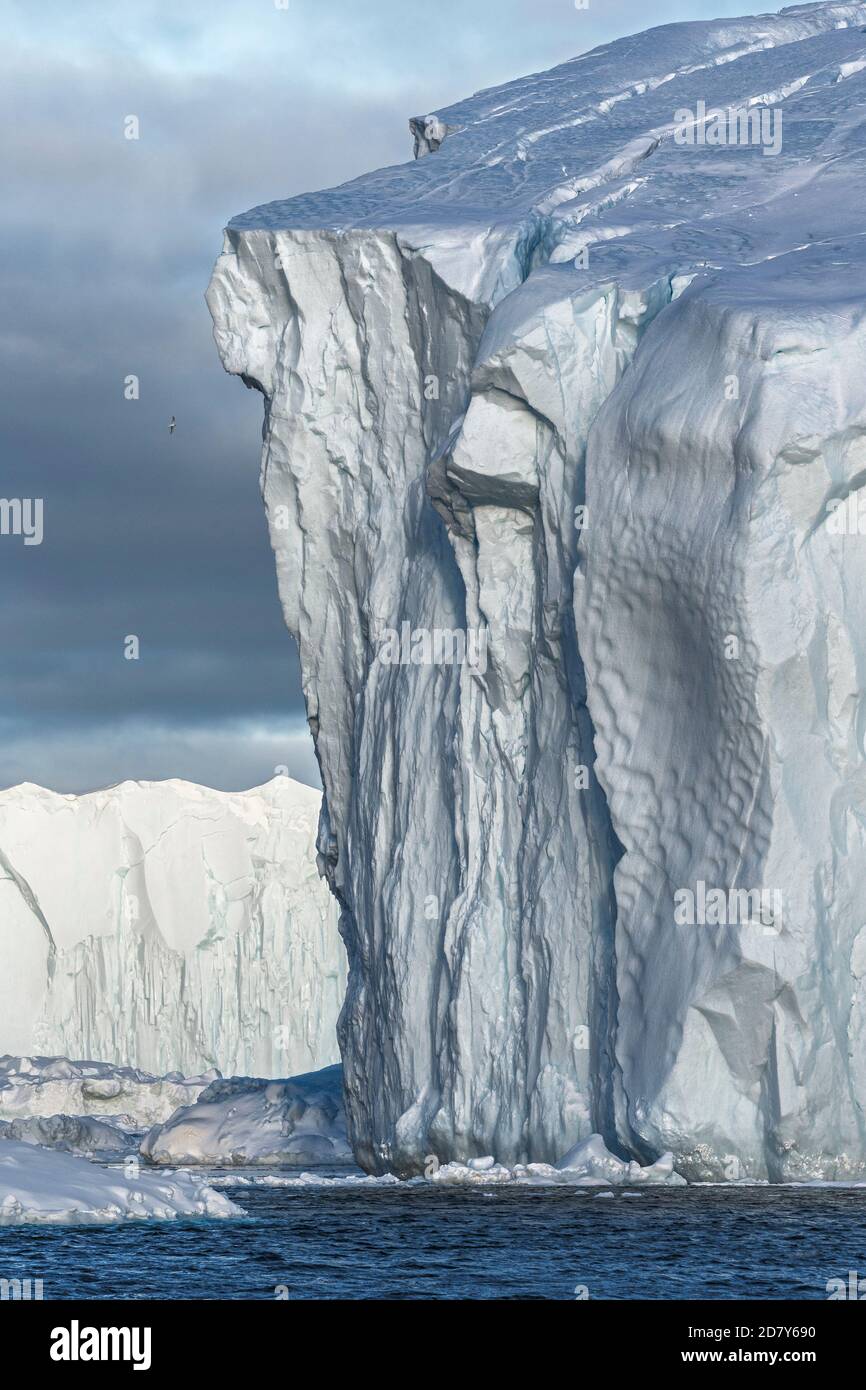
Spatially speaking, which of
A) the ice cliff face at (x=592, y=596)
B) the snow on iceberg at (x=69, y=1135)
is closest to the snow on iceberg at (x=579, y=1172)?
the ice cliff face at (x=592, y=596)

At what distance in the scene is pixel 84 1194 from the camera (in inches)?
771

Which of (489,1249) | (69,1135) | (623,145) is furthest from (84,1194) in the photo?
(69,1135)

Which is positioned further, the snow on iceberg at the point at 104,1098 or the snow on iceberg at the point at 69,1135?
the snow on iceberg at the point at 104,1098

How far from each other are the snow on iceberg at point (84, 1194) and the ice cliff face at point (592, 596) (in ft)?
18.3

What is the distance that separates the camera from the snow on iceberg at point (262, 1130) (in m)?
35.8

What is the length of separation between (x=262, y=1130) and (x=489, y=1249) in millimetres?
21238

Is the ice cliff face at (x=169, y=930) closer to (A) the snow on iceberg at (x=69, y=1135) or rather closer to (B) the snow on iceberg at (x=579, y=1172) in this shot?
(A) the snow on iceberg at (x=69, y=1135)

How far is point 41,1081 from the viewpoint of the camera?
51656 millimetres

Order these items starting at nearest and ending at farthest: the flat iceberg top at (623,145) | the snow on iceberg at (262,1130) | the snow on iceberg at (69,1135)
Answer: the flat iceberg top at (623,145) < the snow on iceberg at (262,1130) < the snow on iceberg at (69,1135)

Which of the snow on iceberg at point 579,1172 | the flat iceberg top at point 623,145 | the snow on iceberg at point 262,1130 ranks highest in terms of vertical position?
the flat iceberg top at point 623,145

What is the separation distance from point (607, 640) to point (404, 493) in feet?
24.8
